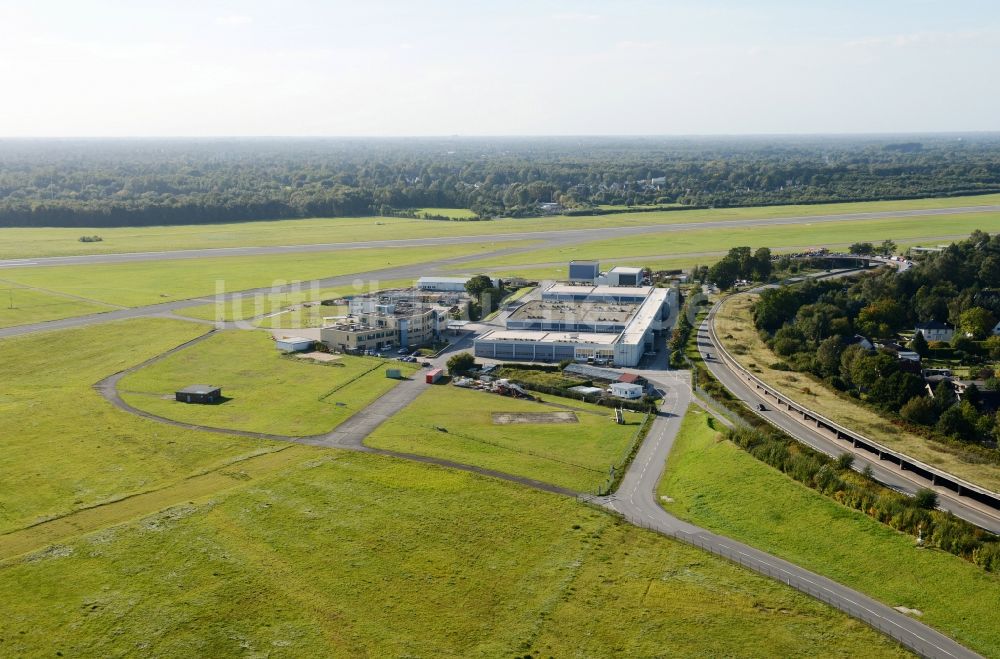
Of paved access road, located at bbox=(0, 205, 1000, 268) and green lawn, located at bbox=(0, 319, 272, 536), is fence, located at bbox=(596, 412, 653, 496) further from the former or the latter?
paved access road, located at bbox=(0, 205, 1000, 268)

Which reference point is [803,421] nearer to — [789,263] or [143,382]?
[143,382]

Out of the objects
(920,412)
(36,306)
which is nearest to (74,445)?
(36,306)

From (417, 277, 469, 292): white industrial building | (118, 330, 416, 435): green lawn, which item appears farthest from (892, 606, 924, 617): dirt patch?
(417, 277, 469, 292): white industrial building

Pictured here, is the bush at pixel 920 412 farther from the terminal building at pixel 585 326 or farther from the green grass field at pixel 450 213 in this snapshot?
the green grass field at pixel 450 213

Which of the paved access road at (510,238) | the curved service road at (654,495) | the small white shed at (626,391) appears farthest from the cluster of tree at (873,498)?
the paved access road at (510,238)

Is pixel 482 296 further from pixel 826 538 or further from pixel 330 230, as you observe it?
pixel 330 230

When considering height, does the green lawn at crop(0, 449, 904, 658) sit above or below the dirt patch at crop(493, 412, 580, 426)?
below
